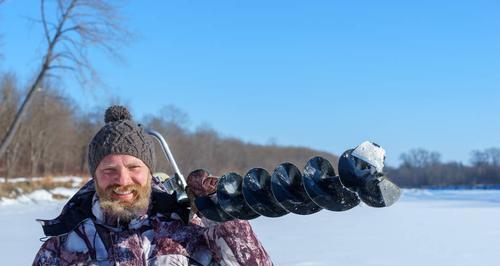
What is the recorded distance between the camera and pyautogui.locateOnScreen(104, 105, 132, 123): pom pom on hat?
2131mm

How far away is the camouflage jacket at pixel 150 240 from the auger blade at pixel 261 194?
142 mm

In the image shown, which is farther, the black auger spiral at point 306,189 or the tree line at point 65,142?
the tree line at point 65,142

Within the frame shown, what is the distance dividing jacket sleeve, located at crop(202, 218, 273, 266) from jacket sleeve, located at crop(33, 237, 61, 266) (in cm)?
51

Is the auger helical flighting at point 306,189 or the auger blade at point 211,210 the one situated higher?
the auger helical flighting at point 306,189

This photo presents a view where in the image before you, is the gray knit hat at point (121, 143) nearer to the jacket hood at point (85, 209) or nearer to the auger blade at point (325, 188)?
the jacket hood at point (85, 209)

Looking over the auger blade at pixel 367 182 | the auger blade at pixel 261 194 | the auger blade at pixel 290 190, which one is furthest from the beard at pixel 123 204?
the auger blade at pixel 367 182

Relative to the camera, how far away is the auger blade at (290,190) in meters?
1.67

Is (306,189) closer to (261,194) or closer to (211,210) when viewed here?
(261,194)

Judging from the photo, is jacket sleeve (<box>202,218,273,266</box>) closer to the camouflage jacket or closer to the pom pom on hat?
the camouflage jacket

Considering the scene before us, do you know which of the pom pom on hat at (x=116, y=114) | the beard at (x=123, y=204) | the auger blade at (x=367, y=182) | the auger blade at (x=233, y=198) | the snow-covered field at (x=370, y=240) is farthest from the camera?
the snow-covered field at (x=370, y=240)

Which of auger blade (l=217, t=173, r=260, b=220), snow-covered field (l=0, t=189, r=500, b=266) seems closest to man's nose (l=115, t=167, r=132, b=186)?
auger blade (l=217, t=173, r=260, b=220)

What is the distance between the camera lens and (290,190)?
5.52 feet

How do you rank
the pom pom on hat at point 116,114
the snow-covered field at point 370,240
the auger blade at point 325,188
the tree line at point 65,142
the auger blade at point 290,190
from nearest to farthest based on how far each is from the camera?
the auger blade at point 325,188
the auger blade at point 290,190
the pom pom on hat at point 116,114
the snow-covered field at point 370,240
the tree line at point 65,142

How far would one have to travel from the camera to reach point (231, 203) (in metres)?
1.79
